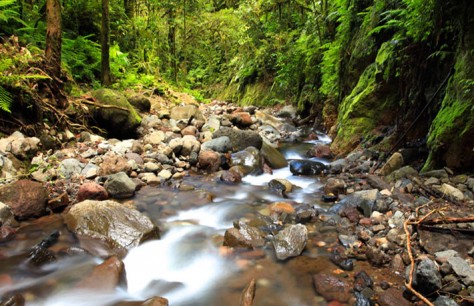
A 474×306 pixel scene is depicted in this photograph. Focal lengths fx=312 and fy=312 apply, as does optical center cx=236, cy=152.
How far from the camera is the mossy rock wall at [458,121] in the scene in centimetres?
396

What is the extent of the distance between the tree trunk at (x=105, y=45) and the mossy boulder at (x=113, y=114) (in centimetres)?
174

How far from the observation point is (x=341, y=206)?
176 inches

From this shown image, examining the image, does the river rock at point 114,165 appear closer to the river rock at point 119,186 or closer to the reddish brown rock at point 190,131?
the river rock at point 119,186

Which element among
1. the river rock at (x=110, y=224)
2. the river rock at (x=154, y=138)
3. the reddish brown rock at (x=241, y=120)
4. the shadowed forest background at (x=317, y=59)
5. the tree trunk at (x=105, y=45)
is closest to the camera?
the river rock at (x=110, y=224)

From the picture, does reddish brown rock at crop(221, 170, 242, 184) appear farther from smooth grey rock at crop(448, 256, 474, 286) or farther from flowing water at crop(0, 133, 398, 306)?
smooth grey rock at crop(448, 256, 474, 286)

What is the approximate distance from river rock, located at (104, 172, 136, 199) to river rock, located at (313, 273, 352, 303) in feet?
11.0

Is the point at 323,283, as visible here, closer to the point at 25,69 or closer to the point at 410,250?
the point at 410,250

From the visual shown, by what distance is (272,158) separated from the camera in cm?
749

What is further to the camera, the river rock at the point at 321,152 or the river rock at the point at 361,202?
the river rock at the point at 321,152

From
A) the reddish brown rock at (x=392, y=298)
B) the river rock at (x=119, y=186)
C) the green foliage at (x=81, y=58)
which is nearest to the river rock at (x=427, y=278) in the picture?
the reddish brown rock at (x=392, y=298)

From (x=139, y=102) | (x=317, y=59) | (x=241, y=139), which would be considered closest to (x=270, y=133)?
(x=241, y=139)

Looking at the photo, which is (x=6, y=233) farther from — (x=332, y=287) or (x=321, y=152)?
(x=321, y=152)

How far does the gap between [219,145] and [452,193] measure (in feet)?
15.7

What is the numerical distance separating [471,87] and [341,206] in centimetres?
223
